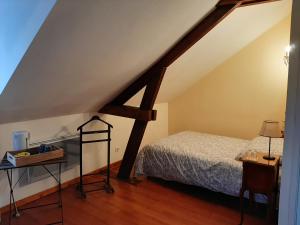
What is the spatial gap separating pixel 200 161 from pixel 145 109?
93 cm

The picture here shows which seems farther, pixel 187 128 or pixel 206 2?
pixel 187 128

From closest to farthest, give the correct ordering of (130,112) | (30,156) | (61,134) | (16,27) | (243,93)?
(16,27), (30,156), (61,134), (130,112), (243,93)

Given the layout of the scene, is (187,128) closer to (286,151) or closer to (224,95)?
(224,95)

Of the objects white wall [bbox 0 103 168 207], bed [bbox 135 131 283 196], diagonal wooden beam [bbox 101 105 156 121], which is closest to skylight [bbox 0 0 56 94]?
white wall [bbox 0 103 168 207]

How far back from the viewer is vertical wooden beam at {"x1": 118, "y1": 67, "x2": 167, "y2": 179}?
324 centimetres

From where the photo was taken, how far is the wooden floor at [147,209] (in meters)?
2.67

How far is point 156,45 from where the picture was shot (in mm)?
2787

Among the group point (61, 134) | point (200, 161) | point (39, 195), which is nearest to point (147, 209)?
point (200, 161)

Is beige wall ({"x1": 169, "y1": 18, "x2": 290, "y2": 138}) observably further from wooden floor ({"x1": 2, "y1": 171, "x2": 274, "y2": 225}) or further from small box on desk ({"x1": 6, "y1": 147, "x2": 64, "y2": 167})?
small box on desk ({"x1": 6, "y1": 147, "x2": 64, "y2": 167})

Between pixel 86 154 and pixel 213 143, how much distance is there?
185 centimetres

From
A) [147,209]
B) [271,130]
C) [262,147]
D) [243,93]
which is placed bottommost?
[147,209]

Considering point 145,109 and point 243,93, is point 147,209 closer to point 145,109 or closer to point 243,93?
point 145,109

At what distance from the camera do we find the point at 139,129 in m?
3.51

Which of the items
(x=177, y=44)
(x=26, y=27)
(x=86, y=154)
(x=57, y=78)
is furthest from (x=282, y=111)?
(x=26, y=27)
